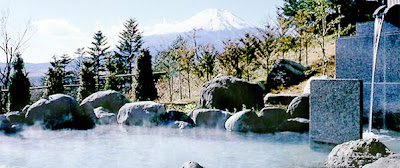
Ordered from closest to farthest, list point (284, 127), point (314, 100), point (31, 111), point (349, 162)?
1. point (349, 162)
2. point (314, 100)
3. point (284, 127)
4. point (31, 111)

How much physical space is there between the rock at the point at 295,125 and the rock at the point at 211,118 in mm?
1609

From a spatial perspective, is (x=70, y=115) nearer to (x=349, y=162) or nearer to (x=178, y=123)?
(x=178, y=123)

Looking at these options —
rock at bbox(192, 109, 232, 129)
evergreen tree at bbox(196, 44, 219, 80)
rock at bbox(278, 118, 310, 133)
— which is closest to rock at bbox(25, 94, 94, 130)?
rock at bbox(192, 109, 232, 129)

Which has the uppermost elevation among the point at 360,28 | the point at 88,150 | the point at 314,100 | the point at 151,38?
the point at 151,38

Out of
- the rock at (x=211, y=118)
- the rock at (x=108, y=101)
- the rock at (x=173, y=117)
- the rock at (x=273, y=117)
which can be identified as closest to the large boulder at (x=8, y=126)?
the rock at (x=108, y=101)

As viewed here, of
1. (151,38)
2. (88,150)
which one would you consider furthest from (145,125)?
(151,38)

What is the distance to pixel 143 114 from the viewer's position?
438 inches

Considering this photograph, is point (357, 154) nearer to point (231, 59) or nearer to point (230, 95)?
point (230, 95)

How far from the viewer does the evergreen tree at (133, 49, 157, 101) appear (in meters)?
15.4

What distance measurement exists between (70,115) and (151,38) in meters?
142

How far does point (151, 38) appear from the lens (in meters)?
151

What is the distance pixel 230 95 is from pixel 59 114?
547 centimetres

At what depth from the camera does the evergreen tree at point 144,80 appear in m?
15.4

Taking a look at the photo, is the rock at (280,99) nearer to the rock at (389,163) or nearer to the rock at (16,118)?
the rock at (389,163)
